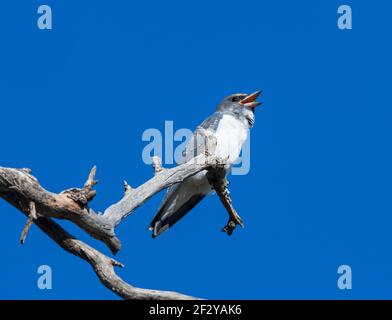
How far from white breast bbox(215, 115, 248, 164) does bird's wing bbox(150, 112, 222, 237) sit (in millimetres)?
259

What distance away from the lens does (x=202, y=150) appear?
8031 millimetres

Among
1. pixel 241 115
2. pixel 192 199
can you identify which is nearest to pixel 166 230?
pixel 192 199

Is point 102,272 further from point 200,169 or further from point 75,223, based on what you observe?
point 200,169

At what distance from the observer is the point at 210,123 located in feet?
28.6

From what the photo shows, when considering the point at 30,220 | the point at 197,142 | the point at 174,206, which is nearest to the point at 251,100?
the point at 197,142

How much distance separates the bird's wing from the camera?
7.98 metres

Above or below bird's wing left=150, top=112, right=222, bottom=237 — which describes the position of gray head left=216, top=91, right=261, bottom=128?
above

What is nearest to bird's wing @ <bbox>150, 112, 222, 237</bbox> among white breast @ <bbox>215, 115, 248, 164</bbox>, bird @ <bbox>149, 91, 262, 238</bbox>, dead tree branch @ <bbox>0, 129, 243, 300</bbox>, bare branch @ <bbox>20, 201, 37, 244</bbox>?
bird @ <bbox>149, 91, 262, 238</bbox>

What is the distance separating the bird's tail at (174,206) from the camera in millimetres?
7938

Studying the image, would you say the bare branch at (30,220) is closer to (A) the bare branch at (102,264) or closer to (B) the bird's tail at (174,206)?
(A) the bare branch at (102,264)

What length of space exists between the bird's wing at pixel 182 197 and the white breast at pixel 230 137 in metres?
0.26

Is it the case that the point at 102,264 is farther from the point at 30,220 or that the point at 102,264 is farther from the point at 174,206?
the point at 174,206

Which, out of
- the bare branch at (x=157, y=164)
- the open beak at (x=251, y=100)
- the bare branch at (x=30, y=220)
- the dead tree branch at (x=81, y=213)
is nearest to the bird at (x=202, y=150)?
the open beak at (x=251, y=100)

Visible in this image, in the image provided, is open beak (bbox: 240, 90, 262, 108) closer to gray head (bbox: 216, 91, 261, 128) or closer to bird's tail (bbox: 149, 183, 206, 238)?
gray head (bbox: 216, 91, 261, 128)
